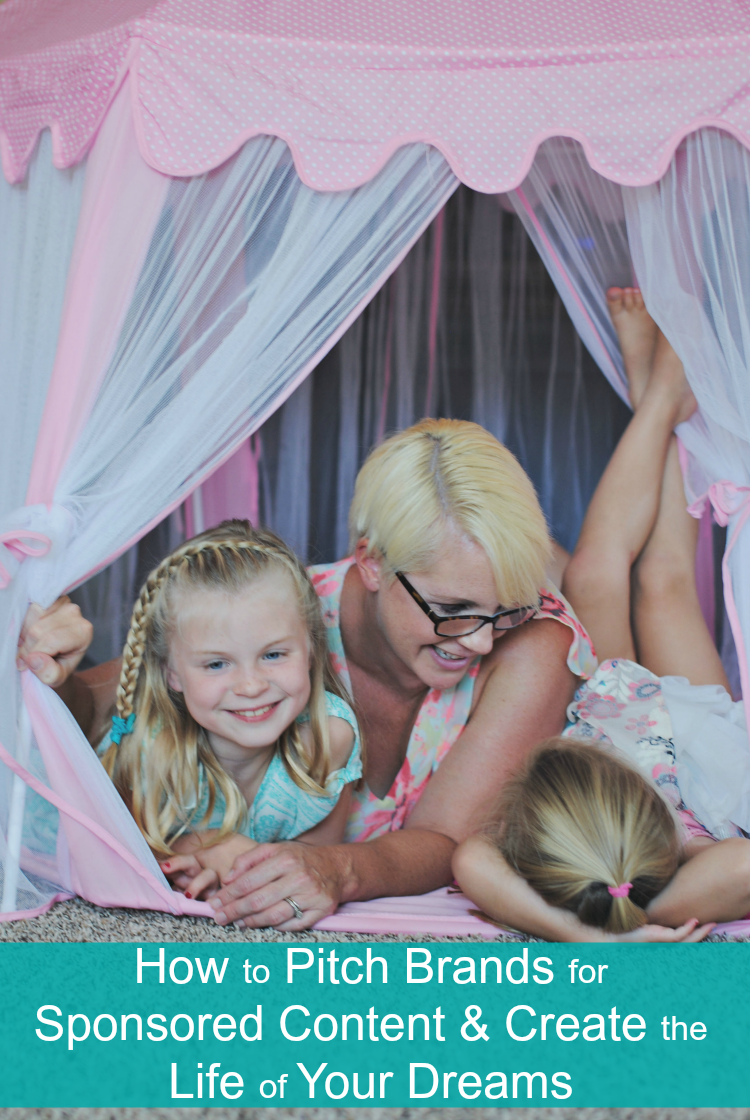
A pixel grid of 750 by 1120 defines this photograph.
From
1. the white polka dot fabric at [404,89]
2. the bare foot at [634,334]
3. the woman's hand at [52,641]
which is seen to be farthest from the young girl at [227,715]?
the bare foot at [634,334]

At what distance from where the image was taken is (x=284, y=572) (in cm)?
197

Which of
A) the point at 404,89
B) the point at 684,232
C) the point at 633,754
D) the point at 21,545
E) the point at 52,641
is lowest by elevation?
the point at 633,754

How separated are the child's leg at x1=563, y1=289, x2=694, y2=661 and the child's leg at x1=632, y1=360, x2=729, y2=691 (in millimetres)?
31

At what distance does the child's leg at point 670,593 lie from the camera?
269 centimetres

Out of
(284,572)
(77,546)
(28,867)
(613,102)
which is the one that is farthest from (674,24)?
(28,867)

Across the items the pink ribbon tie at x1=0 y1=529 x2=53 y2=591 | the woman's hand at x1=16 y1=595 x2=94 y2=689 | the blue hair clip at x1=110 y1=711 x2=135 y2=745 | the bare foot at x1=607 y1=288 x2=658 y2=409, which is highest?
the bare foot at x1=607 y1=288 x2=658 y2=409

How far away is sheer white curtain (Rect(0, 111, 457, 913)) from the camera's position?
6.04ft

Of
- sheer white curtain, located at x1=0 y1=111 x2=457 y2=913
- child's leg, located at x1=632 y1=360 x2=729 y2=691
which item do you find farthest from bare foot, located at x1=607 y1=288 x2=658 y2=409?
sheer white curtain, located at x1=0 y1=111 x2=457 y2=913

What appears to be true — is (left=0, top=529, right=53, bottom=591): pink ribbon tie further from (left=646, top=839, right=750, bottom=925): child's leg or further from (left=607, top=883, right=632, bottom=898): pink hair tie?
(left=646, top=839, right=750, bottom=925): child's leg

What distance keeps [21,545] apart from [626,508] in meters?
1.59

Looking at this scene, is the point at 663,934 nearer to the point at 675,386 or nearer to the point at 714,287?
the point at 714,287

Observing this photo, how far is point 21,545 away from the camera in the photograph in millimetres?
1830

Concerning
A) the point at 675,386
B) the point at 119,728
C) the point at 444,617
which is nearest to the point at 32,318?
the point at 119,728

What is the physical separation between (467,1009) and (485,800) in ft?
1.81
